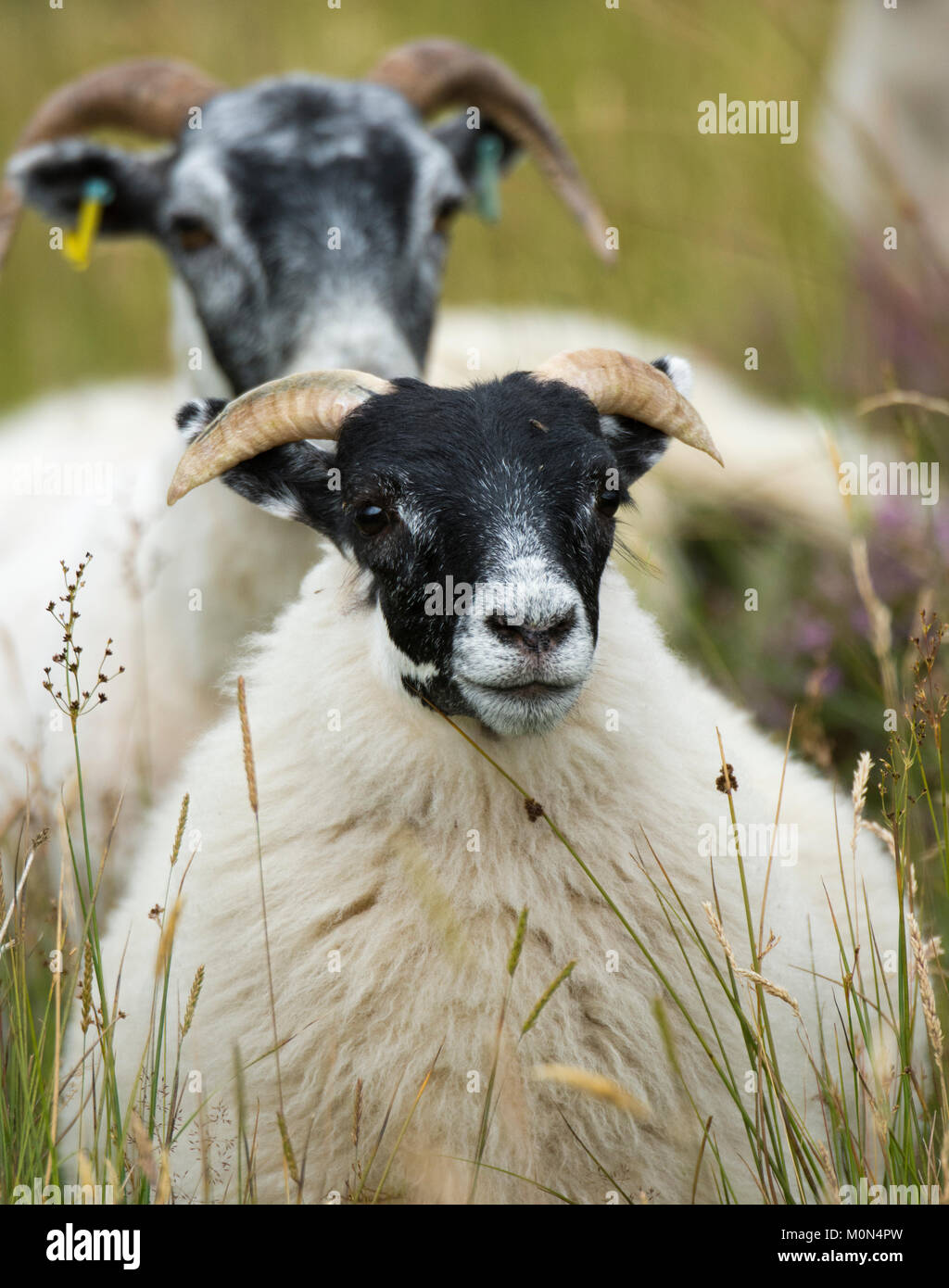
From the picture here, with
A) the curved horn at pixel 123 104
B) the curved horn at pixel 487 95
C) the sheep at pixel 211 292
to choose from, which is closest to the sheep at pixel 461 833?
the sheep at pixel 211 292

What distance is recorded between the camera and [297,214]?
17.1 feet

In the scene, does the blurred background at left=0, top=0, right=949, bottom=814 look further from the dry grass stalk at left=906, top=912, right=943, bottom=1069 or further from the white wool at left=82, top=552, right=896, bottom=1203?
the dry grass stalk at left=906, top=912, right=943, bottom=1069

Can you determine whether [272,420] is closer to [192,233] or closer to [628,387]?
[628,387]

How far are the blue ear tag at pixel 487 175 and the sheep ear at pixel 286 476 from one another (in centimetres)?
344

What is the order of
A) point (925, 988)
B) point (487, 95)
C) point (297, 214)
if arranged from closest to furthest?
point (925, 988), point (297, 214), point (487, 95)

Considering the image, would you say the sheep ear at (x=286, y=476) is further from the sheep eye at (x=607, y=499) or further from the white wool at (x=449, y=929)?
the sheep eye at (x=607, y=499)

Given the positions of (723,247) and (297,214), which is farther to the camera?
(723,247)

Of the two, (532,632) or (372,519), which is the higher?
(372,519)

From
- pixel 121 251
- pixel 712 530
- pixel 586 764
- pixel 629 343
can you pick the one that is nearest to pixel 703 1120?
pixel 586 764

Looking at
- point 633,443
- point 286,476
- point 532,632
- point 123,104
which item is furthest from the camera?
point 123,104

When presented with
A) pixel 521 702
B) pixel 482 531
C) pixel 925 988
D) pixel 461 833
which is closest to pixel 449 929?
pixel 461 833

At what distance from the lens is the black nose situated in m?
2.77

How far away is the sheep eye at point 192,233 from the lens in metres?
5.43

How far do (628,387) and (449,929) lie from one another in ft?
4.44
